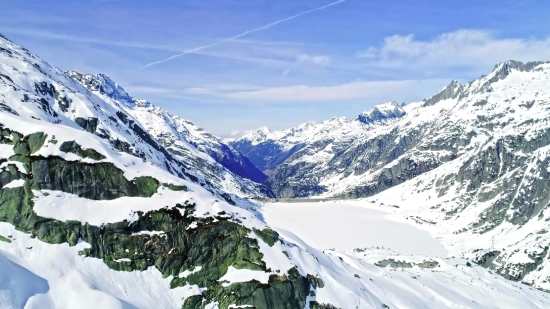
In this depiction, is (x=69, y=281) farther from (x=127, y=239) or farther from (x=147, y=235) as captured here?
(x=147, y=235)

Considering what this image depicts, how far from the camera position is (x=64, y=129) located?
221ft

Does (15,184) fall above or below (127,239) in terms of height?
above

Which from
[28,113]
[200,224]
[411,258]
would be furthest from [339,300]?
[28,113]

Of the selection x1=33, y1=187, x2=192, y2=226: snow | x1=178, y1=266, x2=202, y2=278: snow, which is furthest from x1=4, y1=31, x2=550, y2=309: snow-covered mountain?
x1=178, y1=266, x2=202, y2=278: snow

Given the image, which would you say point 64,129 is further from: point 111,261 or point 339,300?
point 339,300

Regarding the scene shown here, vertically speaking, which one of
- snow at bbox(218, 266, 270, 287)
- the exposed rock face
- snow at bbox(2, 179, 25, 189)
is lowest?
snow at bbox(218, 266, 270, 287)

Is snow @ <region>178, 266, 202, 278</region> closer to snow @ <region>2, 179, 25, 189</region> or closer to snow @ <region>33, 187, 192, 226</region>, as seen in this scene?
snow @ <region>33, 187, 192, 226</region>

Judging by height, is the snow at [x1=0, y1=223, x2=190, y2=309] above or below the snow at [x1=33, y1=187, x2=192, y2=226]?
below

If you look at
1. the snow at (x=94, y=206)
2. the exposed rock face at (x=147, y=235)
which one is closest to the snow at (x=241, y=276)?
the exposed rock face at (x=147, y=235)

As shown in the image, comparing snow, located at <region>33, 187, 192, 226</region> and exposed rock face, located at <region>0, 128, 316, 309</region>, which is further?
snow, located at <region>33, 187, 192, 226</region>

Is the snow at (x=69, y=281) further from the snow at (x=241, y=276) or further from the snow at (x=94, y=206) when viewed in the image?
the snow at (x=241, y=276)

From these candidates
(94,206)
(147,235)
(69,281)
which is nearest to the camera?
(69,281)

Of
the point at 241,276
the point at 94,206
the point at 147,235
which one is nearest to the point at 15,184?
the point at 94,206

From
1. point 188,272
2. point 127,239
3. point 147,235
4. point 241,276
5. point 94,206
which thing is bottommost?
point 241,276
